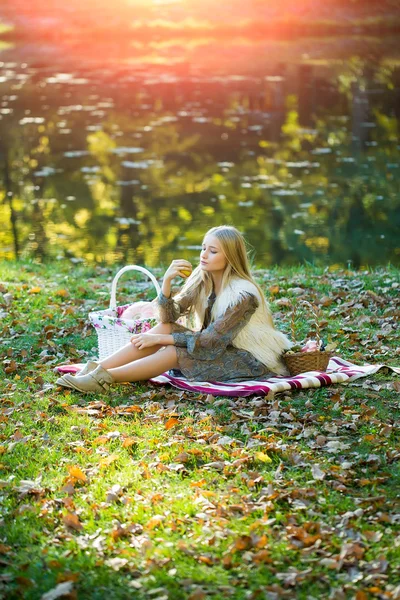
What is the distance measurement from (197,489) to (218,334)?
166 cm

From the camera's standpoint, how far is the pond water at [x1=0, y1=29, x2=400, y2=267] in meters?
12.9

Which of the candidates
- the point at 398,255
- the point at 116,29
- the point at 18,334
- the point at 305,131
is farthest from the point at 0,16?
the point at 18,334

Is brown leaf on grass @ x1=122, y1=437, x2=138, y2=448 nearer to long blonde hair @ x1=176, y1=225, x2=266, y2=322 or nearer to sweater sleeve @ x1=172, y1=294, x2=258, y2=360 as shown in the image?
sweater sleeve @ x1=172, y1=294, x2=258, y2=360

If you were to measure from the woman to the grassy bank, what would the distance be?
6.7 inches

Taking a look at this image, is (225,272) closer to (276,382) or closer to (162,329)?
(162,329)

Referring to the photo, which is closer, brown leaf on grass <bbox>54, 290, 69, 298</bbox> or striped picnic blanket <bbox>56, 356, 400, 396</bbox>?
striped picnic blanket <bbox>56, 356, 400, 396</bbox>

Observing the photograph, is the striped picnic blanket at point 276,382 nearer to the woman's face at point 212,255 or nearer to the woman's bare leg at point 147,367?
the woman's bare leg at point 147,367

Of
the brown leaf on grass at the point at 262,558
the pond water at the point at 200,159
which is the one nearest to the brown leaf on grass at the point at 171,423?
the brown leaf on grass at the point at 262,558

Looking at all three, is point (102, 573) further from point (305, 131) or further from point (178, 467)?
point (305, 131)

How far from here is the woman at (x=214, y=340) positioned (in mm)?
5984

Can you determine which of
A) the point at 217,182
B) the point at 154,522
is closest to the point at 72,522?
the point at 154,522

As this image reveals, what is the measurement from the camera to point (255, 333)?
6.09 metres

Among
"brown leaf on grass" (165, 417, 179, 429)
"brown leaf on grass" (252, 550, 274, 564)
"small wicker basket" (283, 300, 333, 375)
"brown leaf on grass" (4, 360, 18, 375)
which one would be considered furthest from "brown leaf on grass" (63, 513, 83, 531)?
"brown leaf on grass" (4, 360, 18, 375)

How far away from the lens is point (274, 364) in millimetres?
6129
